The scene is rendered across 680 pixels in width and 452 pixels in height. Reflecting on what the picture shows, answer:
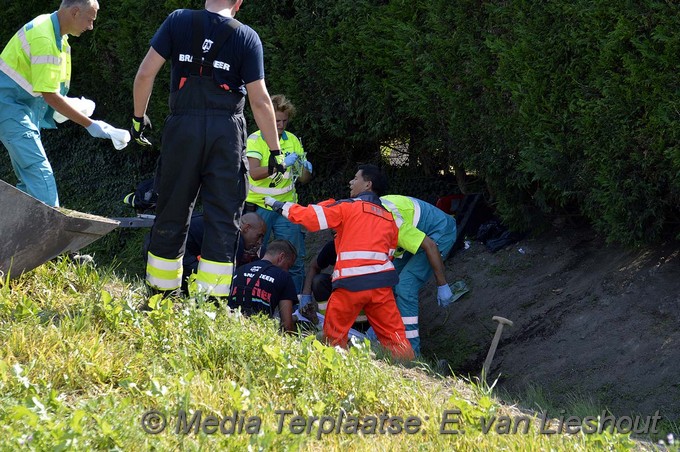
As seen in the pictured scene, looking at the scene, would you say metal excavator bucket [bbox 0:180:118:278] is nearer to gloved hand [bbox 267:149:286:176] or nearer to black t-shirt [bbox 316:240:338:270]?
gloved hand [bbox 267:149:286:176]

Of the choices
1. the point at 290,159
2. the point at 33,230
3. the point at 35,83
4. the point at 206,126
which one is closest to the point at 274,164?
the point at 206,126

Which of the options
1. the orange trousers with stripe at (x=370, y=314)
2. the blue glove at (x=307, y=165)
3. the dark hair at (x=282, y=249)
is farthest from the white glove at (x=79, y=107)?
the orange trousers with stripe at (x=370, y=314)

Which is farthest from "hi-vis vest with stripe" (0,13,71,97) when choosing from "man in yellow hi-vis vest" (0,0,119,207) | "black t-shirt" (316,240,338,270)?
"black t-shirt" (316,240,338,270)

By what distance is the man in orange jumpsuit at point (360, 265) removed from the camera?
6844 mm

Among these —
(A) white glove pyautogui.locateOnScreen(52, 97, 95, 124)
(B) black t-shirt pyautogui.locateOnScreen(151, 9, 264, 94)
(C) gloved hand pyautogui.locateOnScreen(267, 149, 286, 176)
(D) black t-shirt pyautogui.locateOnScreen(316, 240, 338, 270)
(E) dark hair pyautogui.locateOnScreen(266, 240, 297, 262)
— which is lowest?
(D) black t-shirt pyautogui.locateOnScreen(316, 240, 338, 270)

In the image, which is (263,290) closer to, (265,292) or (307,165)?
(265,292)

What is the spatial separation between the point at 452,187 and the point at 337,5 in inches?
83.7

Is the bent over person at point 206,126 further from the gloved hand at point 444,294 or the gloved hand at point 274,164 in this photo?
the gloved hand at point 444,294

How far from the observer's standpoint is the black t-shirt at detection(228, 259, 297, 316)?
22.5 ft

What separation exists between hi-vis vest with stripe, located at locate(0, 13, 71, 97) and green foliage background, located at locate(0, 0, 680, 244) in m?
2.93

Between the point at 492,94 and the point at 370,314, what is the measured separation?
2051 mm

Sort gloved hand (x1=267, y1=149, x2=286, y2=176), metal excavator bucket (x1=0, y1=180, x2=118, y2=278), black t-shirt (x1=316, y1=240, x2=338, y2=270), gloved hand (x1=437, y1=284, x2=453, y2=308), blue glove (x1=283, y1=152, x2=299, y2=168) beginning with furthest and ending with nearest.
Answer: black t-shirt (x1=316, y1=240, x2=338, y2=270), blue glove (x1=283, y1=152, x2=299, y2=168), gloved hand (x1=437, y1=284, x2=453, y2=308), gloved hand (x1=267, y1=149, x2=286, y2=176), metal excavator bucket (x1=0, y1=180, x2=118, y2=278)

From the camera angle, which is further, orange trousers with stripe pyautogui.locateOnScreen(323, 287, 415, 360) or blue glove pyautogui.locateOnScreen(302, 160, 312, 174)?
blue glove pyautogui.locateOnScreen(302, 160, 312, 174)

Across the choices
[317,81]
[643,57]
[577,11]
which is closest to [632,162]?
[643,57]
